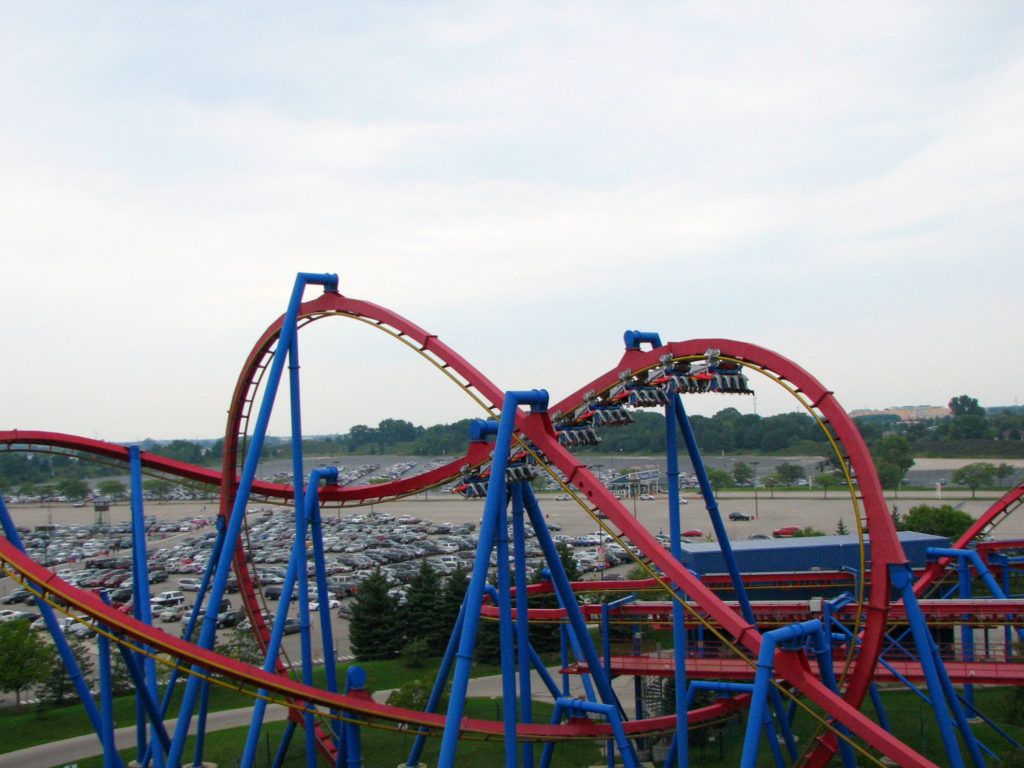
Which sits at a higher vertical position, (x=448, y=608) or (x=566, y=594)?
(x=566, y=594)

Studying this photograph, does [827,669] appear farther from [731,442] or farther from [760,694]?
[731,442]

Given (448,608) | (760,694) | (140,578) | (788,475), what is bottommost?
(448,608)

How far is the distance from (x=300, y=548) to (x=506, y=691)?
21.2 ft

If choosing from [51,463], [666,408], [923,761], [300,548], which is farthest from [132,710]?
[51,463]

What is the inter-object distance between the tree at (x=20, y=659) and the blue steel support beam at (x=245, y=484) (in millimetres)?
13837

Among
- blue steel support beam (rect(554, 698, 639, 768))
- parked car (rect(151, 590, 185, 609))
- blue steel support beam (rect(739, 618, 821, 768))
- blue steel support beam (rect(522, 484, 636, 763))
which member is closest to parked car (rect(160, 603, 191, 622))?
parked car (rect(151, 590, 185, 609))

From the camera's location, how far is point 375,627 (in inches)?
1516

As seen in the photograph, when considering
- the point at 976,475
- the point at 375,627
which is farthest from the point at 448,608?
the point at 976,475

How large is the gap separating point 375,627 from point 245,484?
64.2 feet

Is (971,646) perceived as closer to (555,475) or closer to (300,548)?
(555,475)

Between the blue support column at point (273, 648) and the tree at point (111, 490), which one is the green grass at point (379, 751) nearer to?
the blue support column at point (273, 648)

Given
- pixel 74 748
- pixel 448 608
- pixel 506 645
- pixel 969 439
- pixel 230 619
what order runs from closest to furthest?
pixel 506 645 < pixel 74 748 < pixel 448 608 < pixel 230 619 < pixel 969 439

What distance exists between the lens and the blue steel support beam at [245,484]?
1970cm

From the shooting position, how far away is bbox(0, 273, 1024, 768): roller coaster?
1533 centimetres
